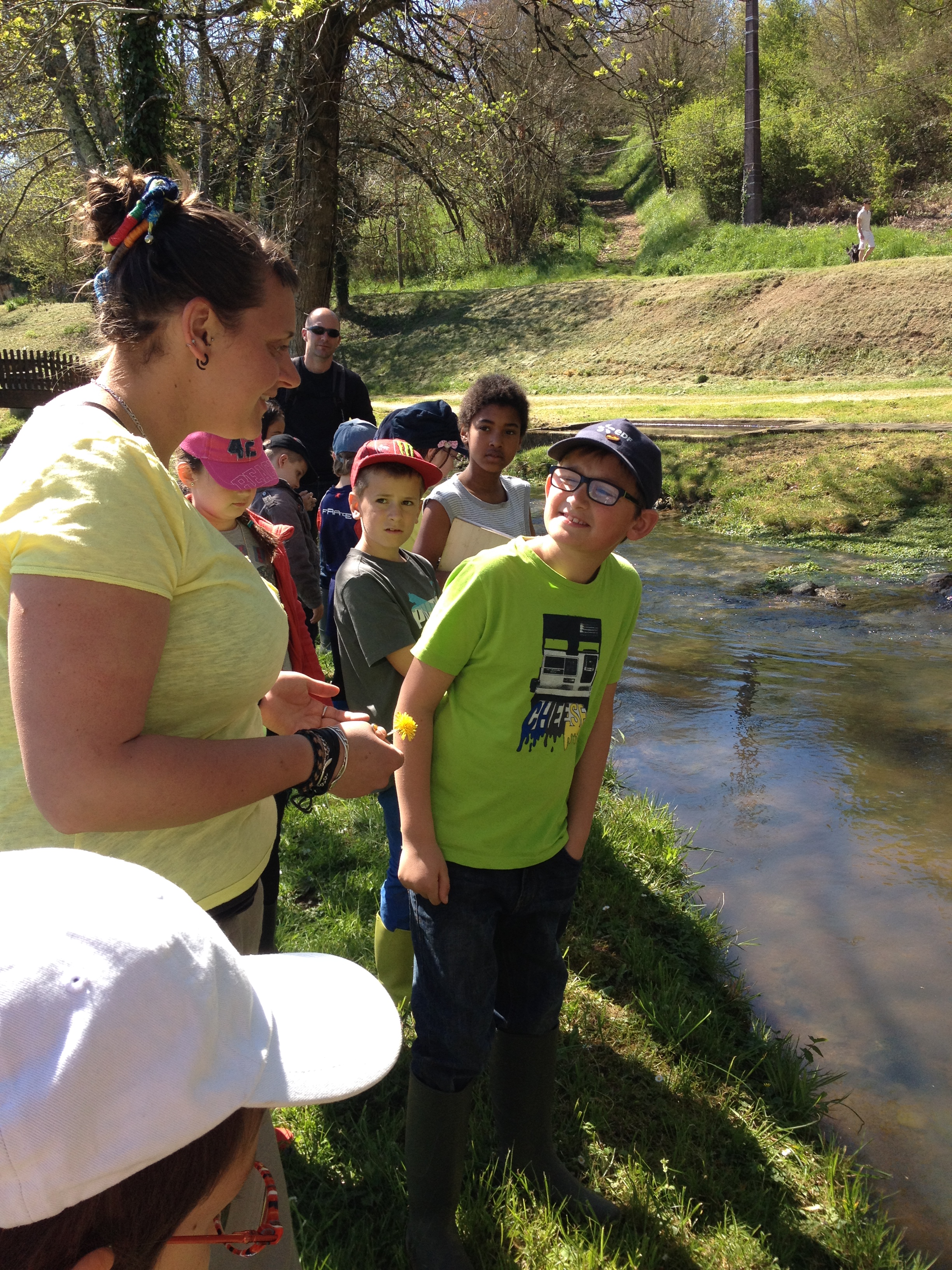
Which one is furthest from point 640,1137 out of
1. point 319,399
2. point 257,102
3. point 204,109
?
point 204,109

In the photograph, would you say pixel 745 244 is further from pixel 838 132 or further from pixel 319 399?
pixel 319 399

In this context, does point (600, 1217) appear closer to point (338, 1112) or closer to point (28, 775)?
point (338, 1112)

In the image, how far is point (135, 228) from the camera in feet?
5.15

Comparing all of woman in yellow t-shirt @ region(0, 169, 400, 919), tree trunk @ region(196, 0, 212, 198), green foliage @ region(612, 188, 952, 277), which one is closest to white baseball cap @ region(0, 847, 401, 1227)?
woman in yellow t-shirt @ region(0, 169, 400, 919)

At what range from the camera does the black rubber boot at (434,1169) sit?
2174 millimetres

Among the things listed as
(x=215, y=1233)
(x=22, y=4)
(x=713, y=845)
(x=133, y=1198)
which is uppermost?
(x=22, y=4)

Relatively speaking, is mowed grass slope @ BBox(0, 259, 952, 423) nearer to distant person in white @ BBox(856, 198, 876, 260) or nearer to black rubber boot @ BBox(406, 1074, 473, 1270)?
distant person in white @ BBox(856, 198, 876, 260)

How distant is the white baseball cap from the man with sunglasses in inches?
227

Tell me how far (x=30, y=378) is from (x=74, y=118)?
842cm

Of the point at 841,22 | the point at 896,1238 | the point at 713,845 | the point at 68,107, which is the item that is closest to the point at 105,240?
the point at 896,1238

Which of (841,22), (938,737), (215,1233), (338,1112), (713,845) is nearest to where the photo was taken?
(215,1233)

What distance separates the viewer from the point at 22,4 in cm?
961

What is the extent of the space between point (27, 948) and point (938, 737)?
5.99 m

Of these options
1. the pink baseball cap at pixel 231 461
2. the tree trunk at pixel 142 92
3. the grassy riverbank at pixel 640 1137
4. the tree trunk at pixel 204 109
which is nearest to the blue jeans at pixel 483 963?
the grassy riverbank at pixel 640 1137
